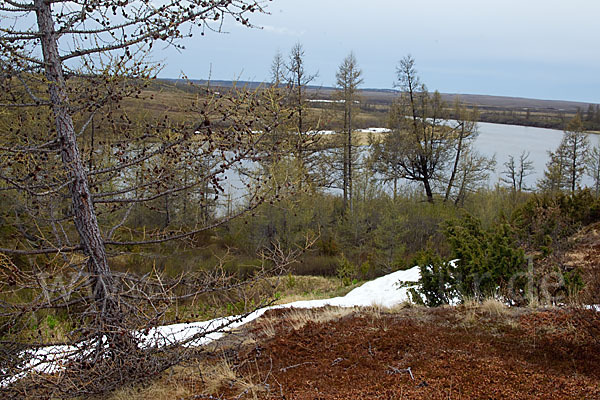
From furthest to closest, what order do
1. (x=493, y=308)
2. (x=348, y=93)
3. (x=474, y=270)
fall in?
(x=348, y=93)
(x=474, y=270)
(x=493, y=308)

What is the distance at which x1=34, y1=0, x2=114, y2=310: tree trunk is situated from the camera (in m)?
3.92

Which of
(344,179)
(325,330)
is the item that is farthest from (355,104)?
(325,330)

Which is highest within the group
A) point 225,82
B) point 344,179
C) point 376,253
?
point 225,82

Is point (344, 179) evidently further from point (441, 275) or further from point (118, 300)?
point (118, 300)

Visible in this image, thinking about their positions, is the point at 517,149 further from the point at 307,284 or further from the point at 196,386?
the point at 196,386

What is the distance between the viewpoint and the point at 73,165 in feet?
13.1

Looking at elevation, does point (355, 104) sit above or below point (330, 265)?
above

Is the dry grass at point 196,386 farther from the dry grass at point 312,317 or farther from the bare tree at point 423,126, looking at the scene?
the bare tree at point 423,126

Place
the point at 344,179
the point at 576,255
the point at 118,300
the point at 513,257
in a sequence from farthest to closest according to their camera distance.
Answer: the point at 344,179 < the point at 576,255 < the point at 513,257 < the point at 118,300

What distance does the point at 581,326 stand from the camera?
4047 mm

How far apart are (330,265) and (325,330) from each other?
46.1ft

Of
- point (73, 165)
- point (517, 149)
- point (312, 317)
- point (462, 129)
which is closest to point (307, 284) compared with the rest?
point (312, 317)

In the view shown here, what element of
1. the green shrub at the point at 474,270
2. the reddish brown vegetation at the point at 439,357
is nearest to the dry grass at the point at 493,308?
the reddish brown vegetation at the point at 439,357

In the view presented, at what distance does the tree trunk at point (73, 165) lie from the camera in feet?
12.9
